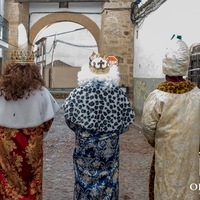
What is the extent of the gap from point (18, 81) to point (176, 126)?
1.24 meters

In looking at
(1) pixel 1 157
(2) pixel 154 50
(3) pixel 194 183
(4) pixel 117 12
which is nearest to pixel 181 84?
(3) pixel 194 183

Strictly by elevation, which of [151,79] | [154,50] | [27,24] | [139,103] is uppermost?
[27,24]

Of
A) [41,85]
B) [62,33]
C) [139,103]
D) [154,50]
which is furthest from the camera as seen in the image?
[62,33]

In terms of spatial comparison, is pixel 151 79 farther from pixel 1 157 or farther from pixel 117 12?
pixel 1 157

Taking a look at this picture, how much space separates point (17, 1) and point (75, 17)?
222 cm

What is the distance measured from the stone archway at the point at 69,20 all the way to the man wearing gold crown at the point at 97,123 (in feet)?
39.6

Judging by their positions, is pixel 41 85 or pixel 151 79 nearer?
pixel 41 85

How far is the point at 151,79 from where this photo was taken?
10227 millimetres

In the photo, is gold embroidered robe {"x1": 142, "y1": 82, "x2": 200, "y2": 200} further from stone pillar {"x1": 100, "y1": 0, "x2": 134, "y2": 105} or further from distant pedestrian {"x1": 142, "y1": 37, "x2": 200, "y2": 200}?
stone pillar {"x1": 100, "y1": 0, "x2": 134, "y2": 105}

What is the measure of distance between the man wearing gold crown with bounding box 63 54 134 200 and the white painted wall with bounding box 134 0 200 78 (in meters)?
3.63

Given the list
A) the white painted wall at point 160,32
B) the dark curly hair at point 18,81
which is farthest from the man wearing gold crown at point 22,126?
the white painted wall at point 160,32

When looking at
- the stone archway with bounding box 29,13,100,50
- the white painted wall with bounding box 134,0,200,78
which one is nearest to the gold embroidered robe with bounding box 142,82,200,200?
the white painted wall with bounding box 134,0,200,78

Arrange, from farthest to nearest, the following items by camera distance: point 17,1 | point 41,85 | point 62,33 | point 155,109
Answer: point 62,33, point 17,1, point 41,85, point 155,109

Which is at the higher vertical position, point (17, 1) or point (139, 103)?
point (17, 1)
